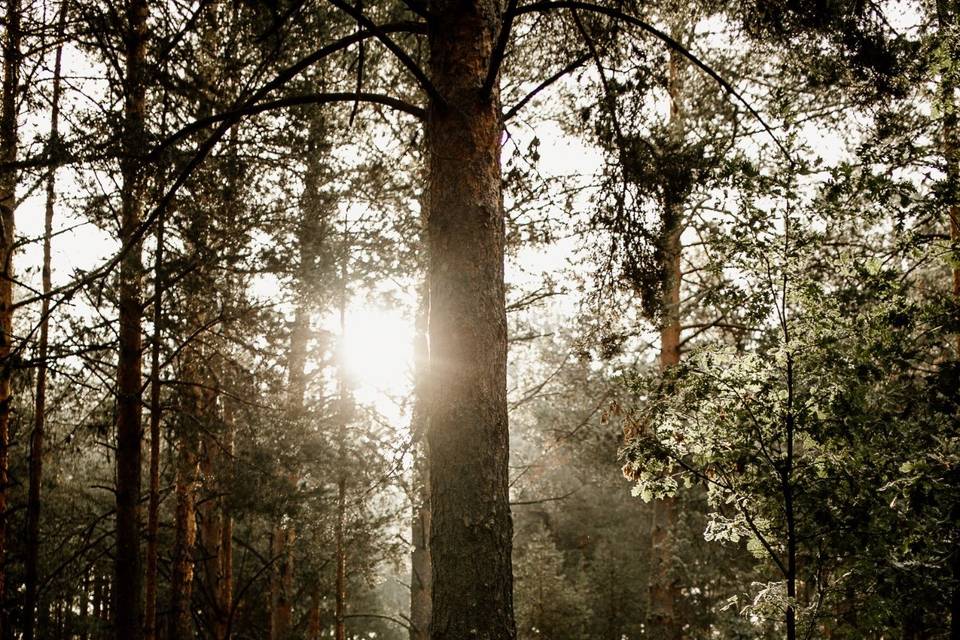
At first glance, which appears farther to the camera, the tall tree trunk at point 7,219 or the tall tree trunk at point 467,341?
the tall tree trunk at point 7,219

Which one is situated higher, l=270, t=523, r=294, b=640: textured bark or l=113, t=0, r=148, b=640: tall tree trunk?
l=113, t=0, r=148, b=640: tall tree trunk

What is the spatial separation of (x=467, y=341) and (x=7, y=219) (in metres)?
7.83

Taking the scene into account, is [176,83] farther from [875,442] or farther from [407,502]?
[407,502]

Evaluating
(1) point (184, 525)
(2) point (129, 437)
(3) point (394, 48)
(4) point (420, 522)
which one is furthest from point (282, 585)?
(3) point (394, 48)

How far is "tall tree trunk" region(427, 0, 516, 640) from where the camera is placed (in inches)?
105

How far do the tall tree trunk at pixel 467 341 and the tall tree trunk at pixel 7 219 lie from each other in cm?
319

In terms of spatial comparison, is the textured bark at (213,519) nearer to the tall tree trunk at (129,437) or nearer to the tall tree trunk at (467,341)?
the tall tree trunk at (129,437)

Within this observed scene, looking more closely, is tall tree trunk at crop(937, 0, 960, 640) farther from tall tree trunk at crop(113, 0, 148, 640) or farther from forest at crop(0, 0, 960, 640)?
tall tree trunk at crop(113, 0, 148, 640)

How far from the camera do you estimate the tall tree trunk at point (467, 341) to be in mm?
2668

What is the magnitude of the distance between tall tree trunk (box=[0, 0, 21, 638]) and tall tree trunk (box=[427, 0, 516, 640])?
125 inches

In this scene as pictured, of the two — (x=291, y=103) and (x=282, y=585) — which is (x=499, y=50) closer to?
(x=291, y=103)

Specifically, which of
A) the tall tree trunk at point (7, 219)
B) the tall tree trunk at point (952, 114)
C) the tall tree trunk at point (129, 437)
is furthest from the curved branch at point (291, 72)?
the tall tree trunk at point (952, 114)

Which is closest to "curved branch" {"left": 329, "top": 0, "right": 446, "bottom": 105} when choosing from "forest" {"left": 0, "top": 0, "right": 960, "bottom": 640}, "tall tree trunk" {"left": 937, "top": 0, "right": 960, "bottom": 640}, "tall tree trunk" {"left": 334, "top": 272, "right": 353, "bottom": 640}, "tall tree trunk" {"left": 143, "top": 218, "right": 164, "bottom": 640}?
"forest" {"left": 0, "top": 0, "right": 960, "bottom": 640}

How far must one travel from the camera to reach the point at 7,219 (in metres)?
7.71
